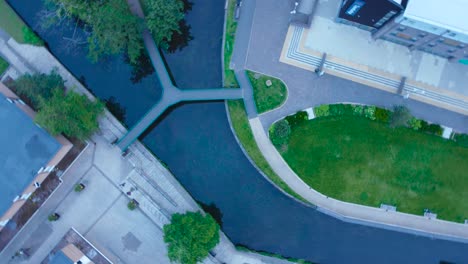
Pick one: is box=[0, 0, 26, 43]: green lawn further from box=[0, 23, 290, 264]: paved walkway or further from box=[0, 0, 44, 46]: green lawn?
box=[0, 23, 290, 264]: paved walkway

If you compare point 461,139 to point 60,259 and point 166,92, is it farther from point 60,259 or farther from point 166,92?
point 60,259

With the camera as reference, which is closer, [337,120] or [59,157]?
[59,157]

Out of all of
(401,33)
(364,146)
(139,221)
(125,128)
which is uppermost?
(401,33)

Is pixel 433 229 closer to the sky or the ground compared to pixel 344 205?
closer to the sky

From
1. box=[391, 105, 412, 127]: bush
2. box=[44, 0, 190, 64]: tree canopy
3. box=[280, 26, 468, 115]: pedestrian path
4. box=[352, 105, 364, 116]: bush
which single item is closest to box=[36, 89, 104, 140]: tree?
box=[44, 0, 190, 64]: tree canopy

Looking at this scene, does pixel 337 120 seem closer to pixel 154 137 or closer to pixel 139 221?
pixel 154 137

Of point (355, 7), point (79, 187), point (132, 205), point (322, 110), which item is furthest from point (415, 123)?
point (79, 187)

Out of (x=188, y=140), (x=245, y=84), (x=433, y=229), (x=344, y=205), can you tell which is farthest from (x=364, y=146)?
(x=188, y=140)
